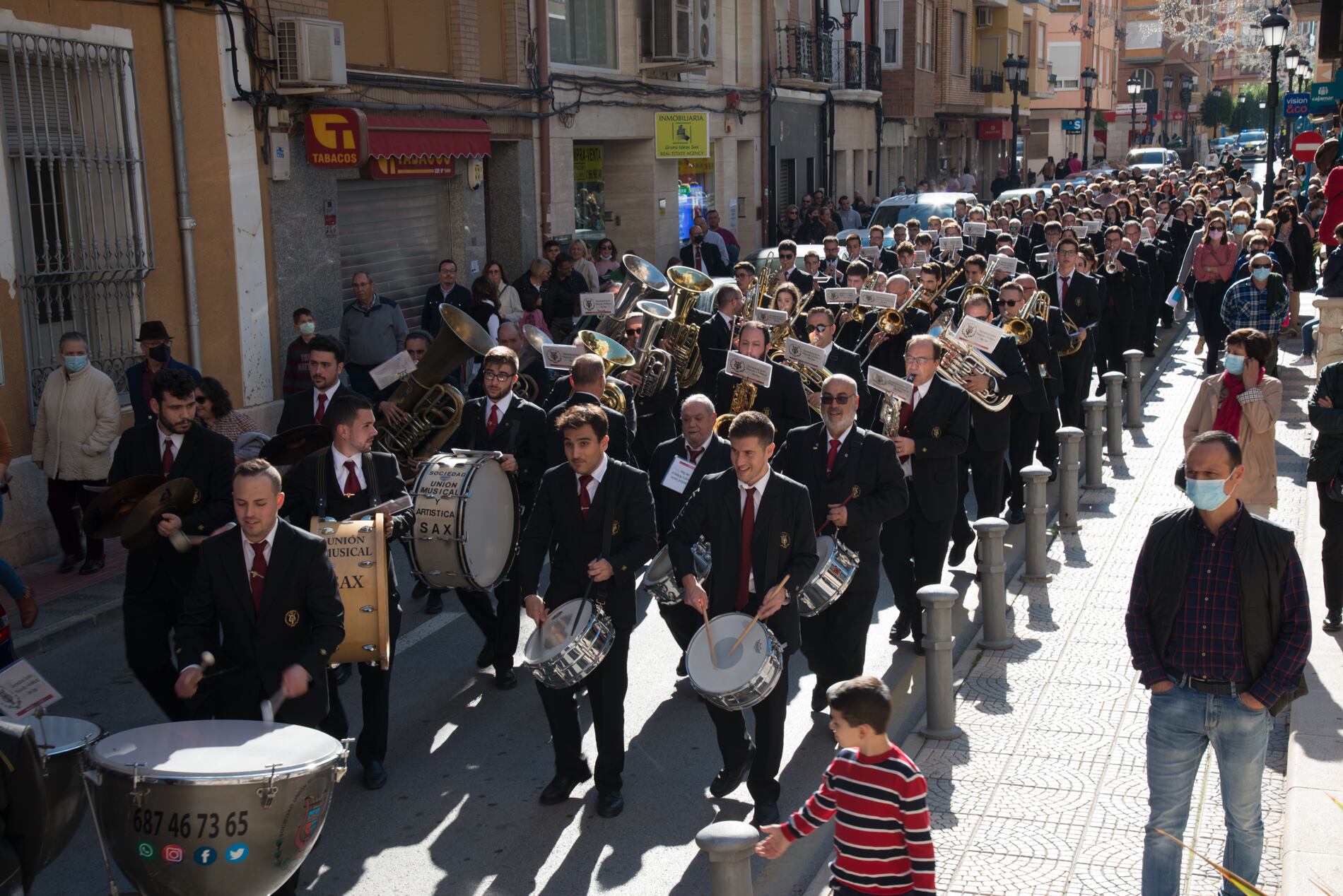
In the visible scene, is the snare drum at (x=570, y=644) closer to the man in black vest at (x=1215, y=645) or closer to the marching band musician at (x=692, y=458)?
the marching band musician at (x=692, y=458)

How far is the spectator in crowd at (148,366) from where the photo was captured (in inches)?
390

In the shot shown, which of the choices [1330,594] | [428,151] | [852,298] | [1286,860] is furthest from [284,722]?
[428,151]

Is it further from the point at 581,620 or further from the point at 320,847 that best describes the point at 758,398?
the point at 320,847

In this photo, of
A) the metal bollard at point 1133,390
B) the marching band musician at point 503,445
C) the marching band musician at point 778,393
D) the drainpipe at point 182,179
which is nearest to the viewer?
the marching band musician at point 503,445

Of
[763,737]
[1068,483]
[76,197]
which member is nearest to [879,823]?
[763,737]

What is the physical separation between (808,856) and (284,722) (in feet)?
7.36

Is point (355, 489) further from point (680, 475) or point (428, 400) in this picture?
point (428, 400)

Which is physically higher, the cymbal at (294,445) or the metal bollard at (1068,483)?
the cymbal at (294,445)

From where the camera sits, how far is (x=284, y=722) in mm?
5184

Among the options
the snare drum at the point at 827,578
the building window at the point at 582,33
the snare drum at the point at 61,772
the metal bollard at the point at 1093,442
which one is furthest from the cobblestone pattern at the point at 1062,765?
the building window at the point at 582,33

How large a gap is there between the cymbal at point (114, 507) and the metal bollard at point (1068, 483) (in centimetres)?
657

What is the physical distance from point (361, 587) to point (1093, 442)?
7653mm

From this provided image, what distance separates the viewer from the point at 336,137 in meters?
13.7

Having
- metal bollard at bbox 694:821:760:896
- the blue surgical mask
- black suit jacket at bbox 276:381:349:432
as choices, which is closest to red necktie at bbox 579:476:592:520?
metal bollard at bbox 694:821:760:896
